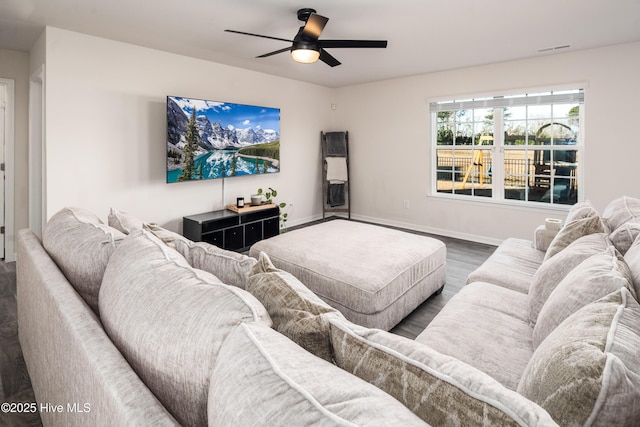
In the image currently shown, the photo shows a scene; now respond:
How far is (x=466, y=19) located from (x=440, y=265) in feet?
7.22

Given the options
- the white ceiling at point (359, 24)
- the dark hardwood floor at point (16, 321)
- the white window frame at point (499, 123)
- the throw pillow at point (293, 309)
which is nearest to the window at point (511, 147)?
the white window frame at point (499, 123)

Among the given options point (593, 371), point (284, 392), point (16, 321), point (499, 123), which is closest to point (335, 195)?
point (499, 123)

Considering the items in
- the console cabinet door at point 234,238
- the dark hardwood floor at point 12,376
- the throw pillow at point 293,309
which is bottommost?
the dark hardwood floor at point 12,376

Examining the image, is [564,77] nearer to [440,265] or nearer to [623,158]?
[623,158]

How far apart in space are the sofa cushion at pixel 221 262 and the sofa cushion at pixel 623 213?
222cm

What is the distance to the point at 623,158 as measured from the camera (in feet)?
13.4

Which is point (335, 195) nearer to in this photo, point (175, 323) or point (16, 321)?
point (16, 321)

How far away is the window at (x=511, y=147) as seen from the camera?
455 centimetres

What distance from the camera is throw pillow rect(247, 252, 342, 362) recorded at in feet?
2.75

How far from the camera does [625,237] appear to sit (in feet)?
5.95

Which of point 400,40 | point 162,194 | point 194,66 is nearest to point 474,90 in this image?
point 400,40

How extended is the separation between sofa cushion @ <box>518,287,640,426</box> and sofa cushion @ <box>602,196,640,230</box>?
5.32ft

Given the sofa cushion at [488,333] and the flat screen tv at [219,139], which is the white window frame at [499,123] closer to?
the flat screen tv at [219,139]

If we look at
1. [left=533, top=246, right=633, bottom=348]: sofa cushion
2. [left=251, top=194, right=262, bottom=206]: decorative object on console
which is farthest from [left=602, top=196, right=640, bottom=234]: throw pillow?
[left=251, top=194, right=262, bottom=206]: decorative object on console
